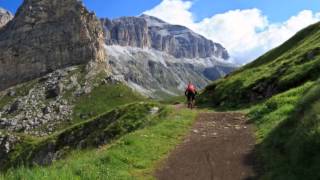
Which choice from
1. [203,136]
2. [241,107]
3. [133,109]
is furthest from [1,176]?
[133,109]

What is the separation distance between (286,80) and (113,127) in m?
17.8

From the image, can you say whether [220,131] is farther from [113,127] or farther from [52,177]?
[113,127]

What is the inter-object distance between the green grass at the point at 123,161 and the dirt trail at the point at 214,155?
29.7 inches

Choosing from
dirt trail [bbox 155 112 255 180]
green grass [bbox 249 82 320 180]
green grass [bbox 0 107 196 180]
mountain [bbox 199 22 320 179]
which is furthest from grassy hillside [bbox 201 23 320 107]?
green grass [bbox 249 82 320 180]

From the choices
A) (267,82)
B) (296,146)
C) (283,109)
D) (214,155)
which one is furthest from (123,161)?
(267,82)

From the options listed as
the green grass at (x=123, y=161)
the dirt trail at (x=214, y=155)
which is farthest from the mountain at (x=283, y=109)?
the green grass at (x=123, y=161)

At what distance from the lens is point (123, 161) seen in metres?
22.3

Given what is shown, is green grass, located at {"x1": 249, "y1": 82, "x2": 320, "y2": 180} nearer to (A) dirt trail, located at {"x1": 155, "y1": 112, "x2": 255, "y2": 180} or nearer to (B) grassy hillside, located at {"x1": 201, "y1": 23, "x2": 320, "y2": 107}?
(A) dirt trail, located at {"x1": 155, "y1": 112, "x2": 255, "y2": 180}

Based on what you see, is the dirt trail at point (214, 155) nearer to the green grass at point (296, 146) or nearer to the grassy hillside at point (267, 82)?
the green grass at point (296, 146)

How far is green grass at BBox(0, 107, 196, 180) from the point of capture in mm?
17672

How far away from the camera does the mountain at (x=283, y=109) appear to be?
A: 54.7 ft

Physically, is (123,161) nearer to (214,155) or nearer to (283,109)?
(214,155)

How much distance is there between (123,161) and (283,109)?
490 inches

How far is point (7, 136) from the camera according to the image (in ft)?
543
